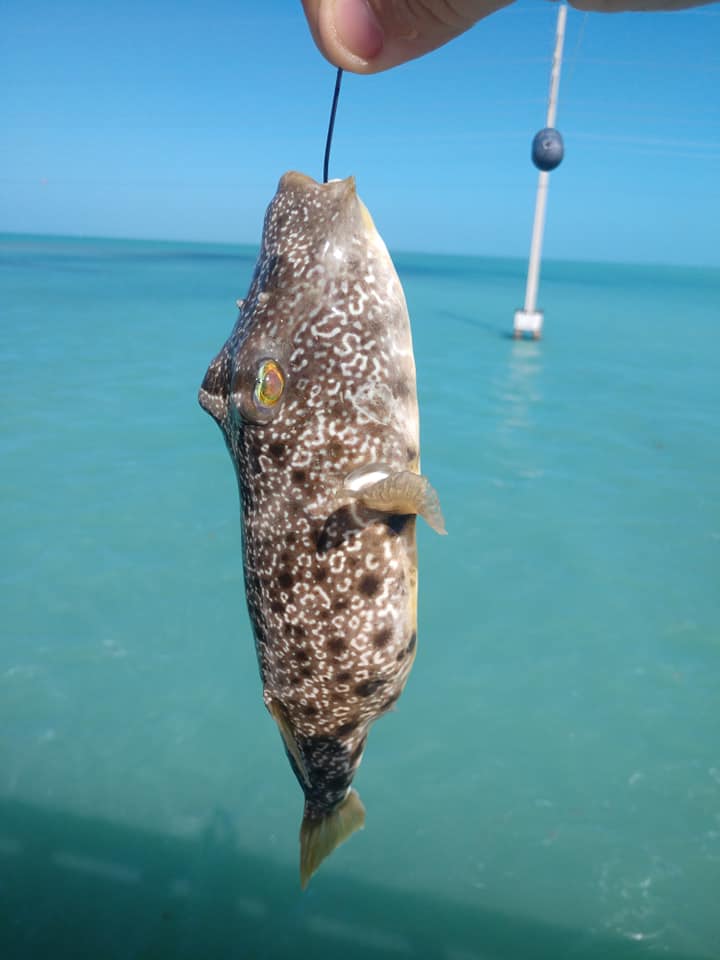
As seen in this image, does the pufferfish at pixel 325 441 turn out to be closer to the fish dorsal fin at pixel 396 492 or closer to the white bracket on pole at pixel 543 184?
the fish dorsal fin at pixel 396 492

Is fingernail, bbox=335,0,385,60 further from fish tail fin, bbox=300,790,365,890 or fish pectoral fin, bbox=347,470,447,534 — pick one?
fish tail fin, bbox=300,790,365,890

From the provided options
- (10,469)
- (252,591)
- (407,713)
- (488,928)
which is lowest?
(488,928)

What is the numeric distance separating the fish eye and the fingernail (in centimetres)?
87

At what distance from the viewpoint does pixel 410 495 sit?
204cm

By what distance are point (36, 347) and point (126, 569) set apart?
16433 millimetres

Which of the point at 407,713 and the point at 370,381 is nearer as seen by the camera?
the point at 370,381

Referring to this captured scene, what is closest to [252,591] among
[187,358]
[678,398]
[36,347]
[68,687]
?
[68,687]

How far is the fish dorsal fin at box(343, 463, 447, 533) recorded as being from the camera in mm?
2025

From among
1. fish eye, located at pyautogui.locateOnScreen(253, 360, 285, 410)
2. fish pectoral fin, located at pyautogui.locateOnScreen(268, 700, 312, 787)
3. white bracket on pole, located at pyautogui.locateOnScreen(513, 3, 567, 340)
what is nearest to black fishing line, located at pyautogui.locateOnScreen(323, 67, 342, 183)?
fish eye, located at pyautogui.locateOnScreen(253, 360, 285, 410)

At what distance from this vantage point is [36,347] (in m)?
23.5

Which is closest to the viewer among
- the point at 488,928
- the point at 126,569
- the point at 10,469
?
the point at 488,928

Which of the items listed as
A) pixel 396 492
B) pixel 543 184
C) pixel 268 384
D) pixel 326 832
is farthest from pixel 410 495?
pixel 543 184

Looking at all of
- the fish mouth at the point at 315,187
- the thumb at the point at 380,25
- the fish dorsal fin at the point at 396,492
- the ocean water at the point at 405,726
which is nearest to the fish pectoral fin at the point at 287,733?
the fish dorsal fin at the point at 396,492

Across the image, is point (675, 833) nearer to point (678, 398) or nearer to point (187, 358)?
point (678, 398)
